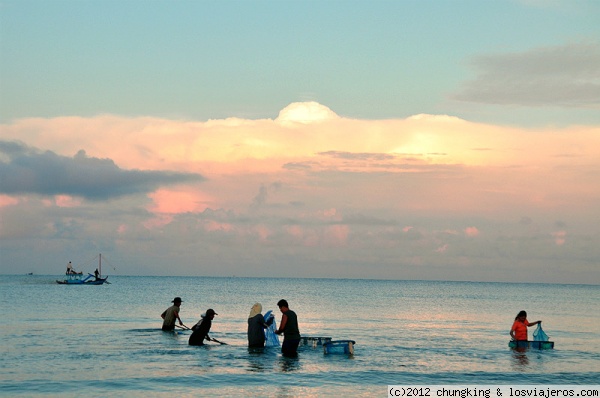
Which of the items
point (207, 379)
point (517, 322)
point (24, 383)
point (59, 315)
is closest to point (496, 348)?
point (517, 322)

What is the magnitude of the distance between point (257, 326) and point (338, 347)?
330 cm

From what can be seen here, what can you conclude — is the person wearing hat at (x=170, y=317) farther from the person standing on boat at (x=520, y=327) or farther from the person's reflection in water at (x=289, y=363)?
the person standing on boat at (x=520, y=327)

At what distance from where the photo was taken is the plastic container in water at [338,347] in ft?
86.2

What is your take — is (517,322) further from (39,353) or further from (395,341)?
(39,353)

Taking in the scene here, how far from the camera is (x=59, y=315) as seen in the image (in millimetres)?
49312

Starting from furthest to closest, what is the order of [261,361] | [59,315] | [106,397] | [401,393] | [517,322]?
1. [59,315]
2. [517,322]
3. [261,361]
4. [401,393]
5. [106,397]

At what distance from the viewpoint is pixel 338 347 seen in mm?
26547

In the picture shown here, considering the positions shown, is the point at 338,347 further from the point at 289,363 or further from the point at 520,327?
the point at 520,327

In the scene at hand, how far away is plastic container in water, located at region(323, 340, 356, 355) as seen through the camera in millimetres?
26281

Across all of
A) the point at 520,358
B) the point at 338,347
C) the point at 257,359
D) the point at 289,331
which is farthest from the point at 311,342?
the point at 520,358

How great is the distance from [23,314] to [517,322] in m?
36.6

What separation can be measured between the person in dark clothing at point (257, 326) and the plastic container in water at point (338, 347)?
241cm

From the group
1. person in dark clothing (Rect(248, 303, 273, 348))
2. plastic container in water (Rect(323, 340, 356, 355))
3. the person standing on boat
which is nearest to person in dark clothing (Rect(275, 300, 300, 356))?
person in dark clothing (Rect(248, 303, 273, 348))

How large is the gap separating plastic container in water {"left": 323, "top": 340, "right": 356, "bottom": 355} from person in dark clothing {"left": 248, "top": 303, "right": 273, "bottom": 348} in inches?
95.0
